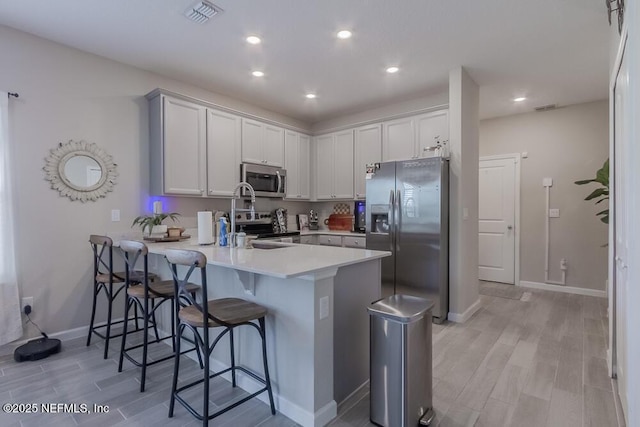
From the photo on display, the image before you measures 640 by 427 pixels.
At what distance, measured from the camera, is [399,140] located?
14.4 feet

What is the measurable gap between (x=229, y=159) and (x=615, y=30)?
3.79 m

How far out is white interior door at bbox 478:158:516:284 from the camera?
5.12 m

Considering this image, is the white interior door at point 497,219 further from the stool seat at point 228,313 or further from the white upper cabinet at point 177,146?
the stool seat at point 228,313

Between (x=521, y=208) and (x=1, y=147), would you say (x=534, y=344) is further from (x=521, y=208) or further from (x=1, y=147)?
(x=1, y=147)

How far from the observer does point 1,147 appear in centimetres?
259

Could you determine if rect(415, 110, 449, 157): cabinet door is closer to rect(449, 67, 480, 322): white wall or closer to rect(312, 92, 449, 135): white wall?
rect(312, 92, 449, 135): white wall

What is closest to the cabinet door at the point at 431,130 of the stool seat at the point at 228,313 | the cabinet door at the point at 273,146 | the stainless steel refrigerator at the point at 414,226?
the stainless steel refrigerator at the point at 414,226

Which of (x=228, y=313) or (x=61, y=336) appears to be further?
(x=61, y=336)

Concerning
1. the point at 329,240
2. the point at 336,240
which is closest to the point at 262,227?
the point at 329,240

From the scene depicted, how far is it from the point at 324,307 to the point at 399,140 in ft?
10.5

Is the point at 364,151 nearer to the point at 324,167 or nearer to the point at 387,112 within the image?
the point at 387,112

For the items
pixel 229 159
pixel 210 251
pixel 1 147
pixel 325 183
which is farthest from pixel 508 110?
pixel 1 147

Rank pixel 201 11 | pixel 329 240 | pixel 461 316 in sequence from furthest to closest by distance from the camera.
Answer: pixel 329 240 → pixel 461 316 → pixel 201 11

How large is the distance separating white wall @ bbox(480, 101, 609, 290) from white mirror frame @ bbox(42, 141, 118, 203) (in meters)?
5.53
